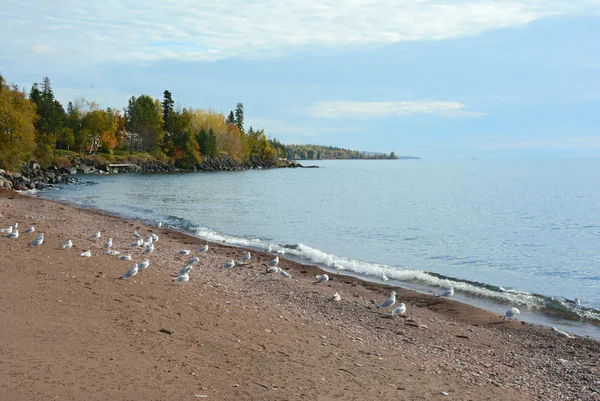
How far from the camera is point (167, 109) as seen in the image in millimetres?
135875

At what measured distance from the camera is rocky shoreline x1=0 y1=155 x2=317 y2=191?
2112 inches

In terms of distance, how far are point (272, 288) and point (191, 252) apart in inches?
252

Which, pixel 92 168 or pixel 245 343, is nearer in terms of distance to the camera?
pixel 245 343

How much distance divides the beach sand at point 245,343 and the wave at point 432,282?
2.10 m

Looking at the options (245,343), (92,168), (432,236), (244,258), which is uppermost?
(245,343)

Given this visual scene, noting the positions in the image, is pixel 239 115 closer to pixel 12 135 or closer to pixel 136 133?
pixel 136 133

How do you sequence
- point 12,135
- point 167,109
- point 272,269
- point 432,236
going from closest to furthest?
1. point 272,269
2. point 432,236
3. point 12,135
4. point 167,109

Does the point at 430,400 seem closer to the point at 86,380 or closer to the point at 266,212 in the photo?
the point at 86,380

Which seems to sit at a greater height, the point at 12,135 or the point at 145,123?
the point at 145,123

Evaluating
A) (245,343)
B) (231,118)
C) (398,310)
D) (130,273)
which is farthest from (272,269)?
(231,118)

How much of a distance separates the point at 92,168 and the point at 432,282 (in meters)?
92.3

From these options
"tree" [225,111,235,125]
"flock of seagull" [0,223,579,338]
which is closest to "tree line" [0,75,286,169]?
"tree" [225,111,235,125]

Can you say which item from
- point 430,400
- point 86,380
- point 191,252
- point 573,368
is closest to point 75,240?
point 191,252

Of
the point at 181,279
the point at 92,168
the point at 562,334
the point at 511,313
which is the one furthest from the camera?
the point at 92,168
